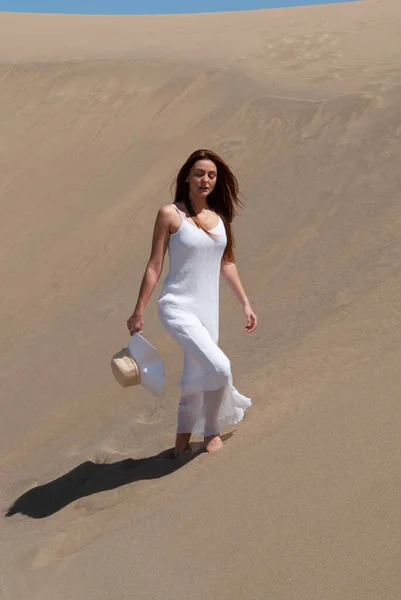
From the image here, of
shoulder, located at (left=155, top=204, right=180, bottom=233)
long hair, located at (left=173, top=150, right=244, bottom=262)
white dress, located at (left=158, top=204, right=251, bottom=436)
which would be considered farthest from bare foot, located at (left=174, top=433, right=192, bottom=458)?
shoulder, located at (left=155, top=204, right=180, bottom=233)

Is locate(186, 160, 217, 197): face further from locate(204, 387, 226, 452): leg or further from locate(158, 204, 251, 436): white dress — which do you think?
locate(204, 387, 226, 452): leg

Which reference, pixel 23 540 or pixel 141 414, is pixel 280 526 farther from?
pixel 141 414

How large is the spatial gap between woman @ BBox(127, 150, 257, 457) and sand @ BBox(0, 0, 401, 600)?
23 centimetres

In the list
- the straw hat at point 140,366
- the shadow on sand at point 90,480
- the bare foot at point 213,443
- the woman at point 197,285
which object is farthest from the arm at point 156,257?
the shadow on sand at point 90,480

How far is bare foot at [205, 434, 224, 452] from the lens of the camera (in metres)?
5.45

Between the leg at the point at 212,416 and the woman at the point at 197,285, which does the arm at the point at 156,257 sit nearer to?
the woman at the point at 197,285

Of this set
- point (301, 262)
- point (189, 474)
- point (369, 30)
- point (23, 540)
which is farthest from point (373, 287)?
point (369, 30)

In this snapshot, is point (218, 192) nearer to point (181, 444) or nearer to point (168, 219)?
point (168, 219)

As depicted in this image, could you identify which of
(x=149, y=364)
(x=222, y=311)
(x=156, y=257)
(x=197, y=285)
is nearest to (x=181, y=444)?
(x=149, y=364)

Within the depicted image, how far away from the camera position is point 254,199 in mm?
9789

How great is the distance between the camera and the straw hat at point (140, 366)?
536 cm

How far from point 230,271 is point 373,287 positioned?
62.6 inches

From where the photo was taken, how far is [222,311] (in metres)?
8.09

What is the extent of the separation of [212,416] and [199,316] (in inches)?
20.2
